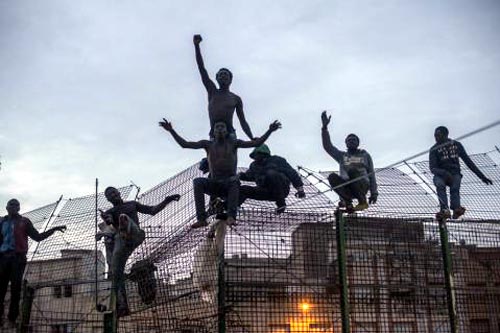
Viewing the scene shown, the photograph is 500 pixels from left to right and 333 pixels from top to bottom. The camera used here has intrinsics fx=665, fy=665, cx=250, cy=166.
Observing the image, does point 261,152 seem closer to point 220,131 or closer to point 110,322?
point 220,131

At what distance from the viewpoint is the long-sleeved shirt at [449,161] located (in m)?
9.55

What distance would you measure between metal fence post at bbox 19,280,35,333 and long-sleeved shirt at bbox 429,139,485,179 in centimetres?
595

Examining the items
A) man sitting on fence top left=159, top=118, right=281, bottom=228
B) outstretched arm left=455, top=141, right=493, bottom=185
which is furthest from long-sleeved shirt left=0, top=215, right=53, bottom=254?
outstretched arm left=455, top=141, right=493, bottom=185

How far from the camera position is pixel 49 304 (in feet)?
35.1

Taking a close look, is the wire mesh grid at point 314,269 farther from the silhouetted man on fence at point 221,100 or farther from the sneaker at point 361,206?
the silhouetted man on fence at point 221,100

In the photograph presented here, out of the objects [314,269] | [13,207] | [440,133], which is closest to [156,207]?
[13,207]

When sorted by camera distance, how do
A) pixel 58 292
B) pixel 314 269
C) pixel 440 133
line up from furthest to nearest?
1. pixel 440 133
2. pixel 58 292
3. pixel 314 269

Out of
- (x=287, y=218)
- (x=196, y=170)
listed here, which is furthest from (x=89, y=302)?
(x=287, y=218)

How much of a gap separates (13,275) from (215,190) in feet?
11.0

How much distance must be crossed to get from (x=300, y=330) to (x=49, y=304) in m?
5.21

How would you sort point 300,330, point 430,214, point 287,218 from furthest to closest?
1. point 430,214
2. point 287,218
3. point 300,330

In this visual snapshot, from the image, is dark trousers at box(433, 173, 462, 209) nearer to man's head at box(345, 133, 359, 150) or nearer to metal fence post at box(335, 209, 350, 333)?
man's head at box(345, 133, 359, 150)

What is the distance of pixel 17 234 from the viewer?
9703 mm

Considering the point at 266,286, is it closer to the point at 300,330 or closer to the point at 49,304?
the point at 300,330
